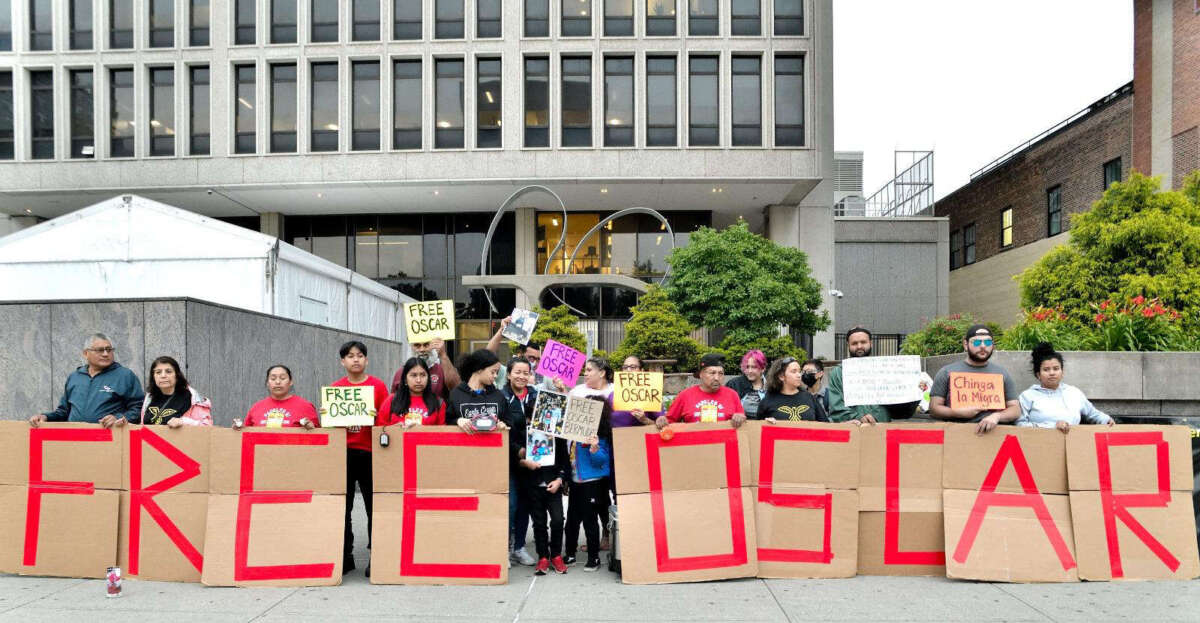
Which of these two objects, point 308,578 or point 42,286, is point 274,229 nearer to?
point 42,286

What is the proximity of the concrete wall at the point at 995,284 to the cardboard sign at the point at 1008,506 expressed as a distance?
26.6m

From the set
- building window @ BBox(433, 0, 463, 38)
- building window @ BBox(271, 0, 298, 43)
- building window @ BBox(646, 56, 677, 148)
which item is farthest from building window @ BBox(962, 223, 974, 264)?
building window @ BBox(271, 0, 298, 43)

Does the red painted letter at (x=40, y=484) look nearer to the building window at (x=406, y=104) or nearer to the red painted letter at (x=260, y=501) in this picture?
the red painted letter at (x=260, y=501)

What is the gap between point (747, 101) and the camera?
86.1 feet

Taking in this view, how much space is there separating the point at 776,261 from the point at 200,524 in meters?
18.9

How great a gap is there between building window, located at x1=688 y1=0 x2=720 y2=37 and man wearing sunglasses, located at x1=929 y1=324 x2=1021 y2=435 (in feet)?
72.6

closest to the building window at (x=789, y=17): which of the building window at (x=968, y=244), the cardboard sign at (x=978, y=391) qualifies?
the building window at (x=968, y=244)

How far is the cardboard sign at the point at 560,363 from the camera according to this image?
27.2 ft

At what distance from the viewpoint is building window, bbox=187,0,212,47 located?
26.9 metres

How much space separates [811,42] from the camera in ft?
85.5

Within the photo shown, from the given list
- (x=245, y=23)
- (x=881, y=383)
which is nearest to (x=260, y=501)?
(x=881, y=383)

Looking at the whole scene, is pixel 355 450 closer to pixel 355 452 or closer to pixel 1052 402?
pixel 355 452

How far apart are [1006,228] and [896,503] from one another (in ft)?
104

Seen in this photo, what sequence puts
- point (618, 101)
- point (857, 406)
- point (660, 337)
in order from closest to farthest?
point (857, 406) < point (660, 337) < point (618, 101)
